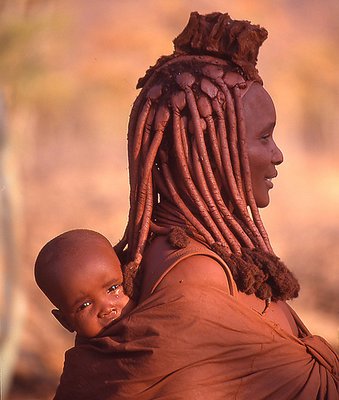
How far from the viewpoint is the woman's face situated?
4.10 m

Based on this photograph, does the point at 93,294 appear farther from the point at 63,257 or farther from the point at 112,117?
the point at 112,117

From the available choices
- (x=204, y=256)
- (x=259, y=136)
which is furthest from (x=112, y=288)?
(x=259, y=136)

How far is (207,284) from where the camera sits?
12.3 ft

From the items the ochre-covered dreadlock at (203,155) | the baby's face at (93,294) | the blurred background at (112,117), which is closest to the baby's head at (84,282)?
the baby's face at (93,294)

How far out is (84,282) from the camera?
3.77m

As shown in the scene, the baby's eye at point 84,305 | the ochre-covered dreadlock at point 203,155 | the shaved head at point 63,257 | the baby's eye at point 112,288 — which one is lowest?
the baby's eye at point 84,305

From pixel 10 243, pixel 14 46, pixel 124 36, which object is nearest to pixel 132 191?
pixel 10 243

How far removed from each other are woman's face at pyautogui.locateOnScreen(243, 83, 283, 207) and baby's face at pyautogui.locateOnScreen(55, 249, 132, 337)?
0.69 m

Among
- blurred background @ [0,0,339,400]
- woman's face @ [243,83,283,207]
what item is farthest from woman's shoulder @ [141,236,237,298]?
blurred background @ [0,0,339,400]

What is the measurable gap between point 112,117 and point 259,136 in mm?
10918

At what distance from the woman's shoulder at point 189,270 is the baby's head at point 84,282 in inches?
4.9

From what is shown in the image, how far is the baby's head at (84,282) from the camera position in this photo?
3787mm

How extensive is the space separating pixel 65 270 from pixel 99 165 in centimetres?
1122

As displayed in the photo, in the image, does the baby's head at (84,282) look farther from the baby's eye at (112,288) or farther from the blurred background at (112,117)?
the blurred background at (112,117)
